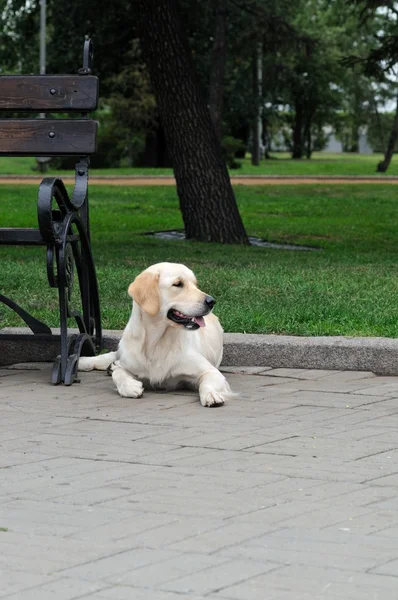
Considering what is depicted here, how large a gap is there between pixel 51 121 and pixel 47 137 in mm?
116

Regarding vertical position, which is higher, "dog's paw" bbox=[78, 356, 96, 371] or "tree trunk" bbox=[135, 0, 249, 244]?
"tree trunk" bbox=[135, 0, 249, 244]

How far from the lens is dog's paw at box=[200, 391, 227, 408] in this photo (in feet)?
21.2

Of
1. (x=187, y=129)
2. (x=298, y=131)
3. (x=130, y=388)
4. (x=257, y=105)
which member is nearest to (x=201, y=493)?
(x=130, y=388)

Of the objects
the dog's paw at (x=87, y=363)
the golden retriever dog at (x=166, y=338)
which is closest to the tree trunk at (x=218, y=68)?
the dog's paw at (x=87, y=363)

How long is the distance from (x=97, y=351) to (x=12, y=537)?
146 inches

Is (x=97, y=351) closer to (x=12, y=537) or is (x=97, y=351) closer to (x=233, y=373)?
(x=233, y=373)

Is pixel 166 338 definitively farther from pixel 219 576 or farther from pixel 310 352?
pixel 219 576

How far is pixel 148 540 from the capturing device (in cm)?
406

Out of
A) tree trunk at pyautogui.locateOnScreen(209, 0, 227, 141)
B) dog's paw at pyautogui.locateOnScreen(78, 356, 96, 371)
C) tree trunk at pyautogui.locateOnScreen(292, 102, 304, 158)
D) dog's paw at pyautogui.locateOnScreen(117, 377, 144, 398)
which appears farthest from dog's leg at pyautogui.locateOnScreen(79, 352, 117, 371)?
tree trunk at pyautogui.locateOnScreen(292, 102, 304, 158)

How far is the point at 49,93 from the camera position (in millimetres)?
7906

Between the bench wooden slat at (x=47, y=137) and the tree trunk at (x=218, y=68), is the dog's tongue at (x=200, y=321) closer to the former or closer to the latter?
the bench wooden slat at (x=47, y=137)

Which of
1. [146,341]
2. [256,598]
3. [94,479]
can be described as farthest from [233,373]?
[256,598]

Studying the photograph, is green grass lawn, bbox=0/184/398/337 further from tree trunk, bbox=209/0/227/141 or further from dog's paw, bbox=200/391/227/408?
tree trunk, bbox=209/0/227/141

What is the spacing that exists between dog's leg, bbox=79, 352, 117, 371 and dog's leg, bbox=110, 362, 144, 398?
1.95 feet
